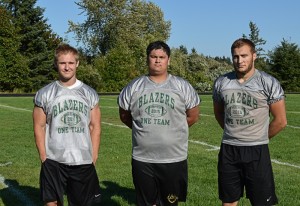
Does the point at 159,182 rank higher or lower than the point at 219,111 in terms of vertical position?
lower

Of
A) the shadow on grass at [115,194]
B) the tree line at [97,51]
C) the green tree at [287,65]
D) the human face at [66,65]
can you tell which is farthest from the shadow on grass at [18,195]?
the green tree at [287,65]

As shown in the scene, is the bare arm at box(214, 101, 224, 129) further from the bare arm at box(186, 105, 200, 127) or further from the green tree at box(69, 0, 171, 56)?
the green tree at box(69, 0, 171, 56)

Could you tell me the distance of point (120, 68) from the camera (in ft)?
160

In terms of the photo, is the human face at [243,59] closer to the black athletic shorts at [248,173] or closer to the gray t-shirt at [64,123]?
the black athletic shorts at [248,173]

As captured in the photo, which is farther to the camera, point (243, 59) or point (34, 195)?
point (34, 195)

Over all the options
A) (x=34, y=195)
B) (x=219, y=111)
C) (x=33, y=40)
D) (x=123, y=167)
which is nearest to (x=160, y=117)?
(x=219, y=111)

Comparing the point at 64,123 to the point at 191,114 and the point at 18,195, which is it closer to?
the point at 191,114

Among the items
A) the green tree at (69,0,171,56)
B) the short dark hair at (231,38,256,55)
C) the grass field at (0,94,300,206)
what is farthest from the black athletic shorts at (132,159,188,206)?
the green tree at (69,0,171,56)

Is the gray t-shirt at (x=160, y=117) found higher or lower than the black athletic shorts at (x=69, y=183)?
higher

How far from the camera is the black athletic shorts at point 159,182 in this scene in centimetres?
412

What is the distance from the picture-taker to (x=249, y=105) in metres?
4.26

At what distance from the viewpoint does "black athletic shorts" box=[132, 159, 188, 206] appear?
4.12 metres

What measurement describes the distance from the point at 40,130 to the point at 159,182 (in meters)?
1.19

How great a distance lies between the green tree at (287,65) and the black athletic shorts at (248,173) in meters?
48.7
